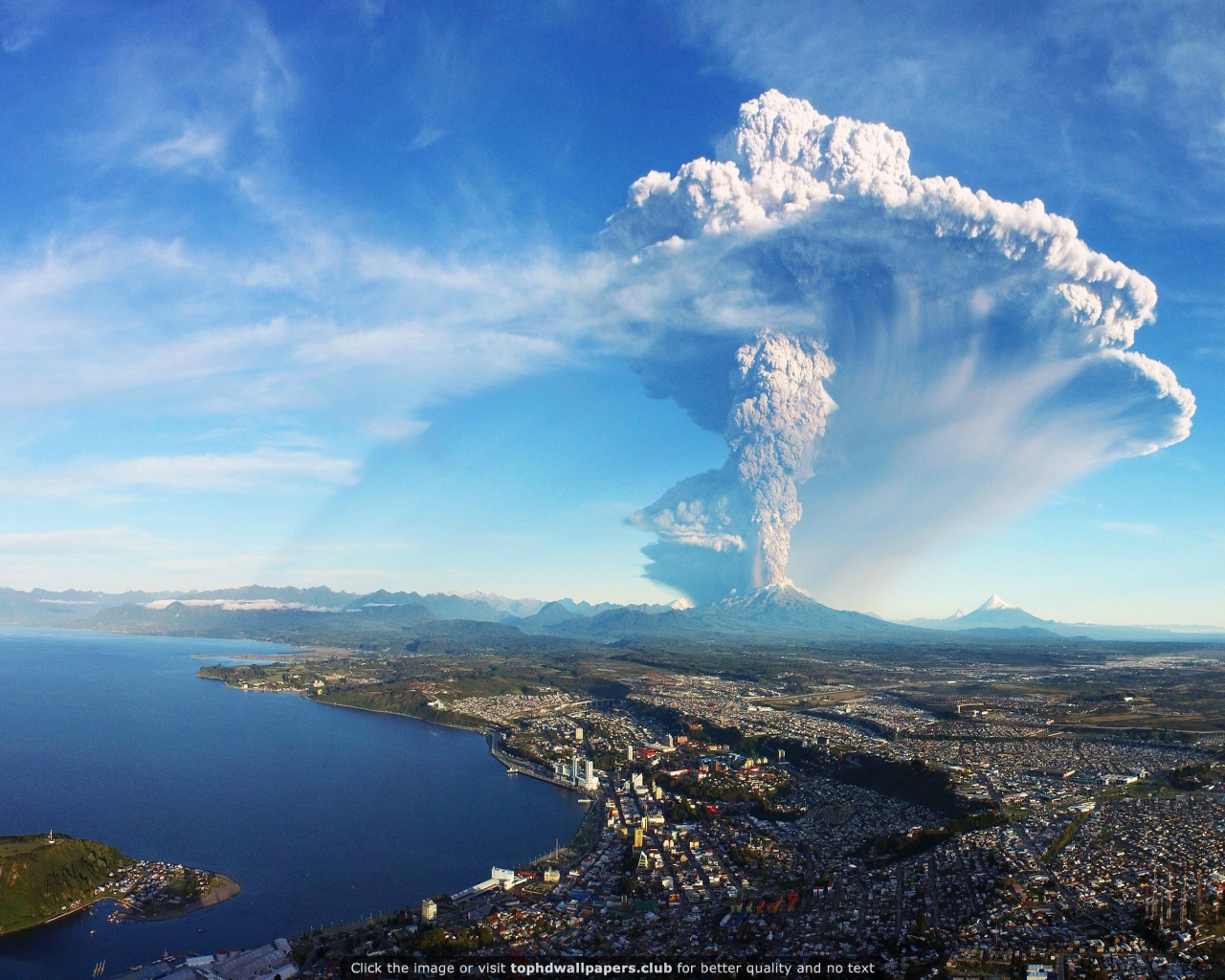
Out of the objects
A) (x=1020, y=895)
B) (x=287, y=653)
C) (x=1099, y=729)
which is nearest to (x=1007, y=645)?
(x=1099, y=729)

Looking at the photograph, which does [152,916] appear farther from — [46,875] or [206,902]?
[46,875]

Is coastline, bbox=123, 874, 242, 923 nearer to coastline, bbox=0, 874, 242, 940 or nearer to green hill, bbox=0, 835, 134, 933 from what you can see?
coastline, bbox=0, 874, 242, 940

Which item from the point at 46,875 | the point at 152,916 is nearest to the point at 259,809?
the point at 46,875

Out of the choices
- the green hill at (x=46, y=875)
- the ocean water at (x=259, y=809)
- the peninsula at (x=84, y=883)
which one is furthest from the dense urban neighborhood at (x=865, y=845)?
the green hill at (x=46, y=875)

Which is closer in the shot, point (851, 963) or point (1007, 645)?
point (851, 963)

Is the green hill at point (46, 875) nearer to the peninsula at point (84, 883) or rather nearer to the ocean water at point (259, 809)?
A: the peninsula at point (84, 883)

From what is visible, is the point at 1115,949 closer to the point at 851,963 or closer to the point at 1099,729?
Result: the point at 851,963

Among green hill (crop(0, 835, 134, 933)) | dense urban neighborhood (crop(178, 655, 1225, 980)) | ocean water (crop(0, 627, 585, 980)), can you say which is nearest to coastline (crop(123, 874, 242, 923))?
ocean water (crop(0, 627, 585, 980))
